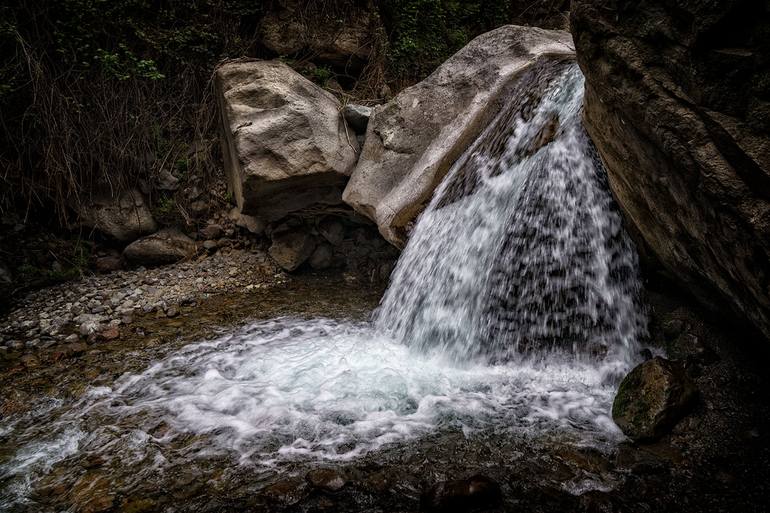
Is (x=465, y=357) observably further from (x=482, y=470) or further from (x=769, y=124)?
(x=769, y=124)

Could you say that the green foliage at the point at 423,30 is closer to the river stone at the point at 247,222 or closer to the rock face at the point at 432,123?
the rock face at the point at 432,123

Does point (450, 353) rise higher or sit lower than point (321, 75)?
lower

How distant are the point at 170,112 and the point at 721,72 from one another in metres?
5.66

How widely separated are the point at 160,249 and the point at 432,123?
3.48m

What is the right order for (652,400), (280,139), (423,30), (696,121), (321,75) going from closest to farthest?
(696,121) → (652,400) → (280,139) → (321,75) → (423,30)

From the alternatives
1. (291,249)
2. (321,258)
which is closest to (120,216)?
(291,249)

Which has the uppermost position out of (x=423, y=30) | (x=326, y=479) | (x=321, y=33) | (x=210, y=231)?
(x=423, y=30)

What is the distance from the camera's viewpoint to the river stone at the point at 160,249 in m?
4.88

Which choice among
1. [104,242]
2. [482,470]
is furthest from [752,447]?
[104,242]

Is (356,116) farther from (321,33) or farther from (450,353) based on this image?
(450,353)

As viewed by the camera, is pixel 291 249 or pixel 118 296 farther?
pixel 291 249

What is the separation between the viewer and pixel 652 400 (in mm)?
2156

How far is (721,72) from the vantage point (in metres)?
1.51

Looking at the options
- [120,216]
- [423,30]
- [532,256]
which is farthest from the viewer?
[423,30]
